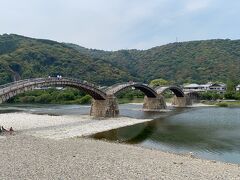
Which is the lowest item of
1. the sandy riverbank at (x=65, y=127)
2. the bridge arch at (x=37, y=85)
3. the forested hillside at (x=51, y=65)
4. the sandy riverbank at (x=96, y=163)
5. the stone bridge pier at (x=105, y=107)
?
the sandy riverbank at (x=96, y=163)

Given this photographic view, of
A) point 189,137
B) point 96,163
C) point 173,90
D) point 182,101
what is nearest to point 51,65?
point 182,101

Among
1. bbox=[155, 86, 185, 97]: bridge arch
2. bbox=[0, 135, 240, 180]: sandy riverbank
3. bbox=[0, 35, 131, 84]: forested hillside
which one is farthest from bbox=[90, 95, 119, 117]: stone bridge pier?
bbox=[0, 35, 131, 84]: forested hillside

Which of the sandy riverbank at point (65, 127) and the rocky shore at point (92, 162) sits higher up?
the sandy riverbank at point (65, 127)

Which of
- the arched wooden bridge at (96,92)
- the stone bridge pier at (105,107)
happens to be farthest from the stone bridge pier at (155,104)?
the stone bridge pier at (105,107)

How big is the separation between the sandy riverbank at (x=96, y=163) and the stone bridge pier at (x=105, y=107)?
24.2 m

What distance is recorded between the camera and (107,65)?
168 metres

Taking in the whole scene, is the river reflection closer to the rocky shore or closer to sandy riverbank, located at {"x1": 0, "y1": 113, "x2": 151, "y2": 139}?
sandy riverbank, located at {"x1": 0, "y1": 113, "x2": 151, "y2": 139}

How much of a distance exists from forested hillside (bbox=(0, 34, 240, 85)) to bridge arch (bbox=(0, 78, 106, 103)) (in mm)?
77950

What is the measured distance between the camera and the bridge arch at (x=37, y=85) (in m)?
36.7

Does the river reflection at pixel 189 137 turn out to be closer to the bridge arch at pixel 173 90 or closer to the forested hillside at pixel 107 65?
the bridge arch at pixel 173 90

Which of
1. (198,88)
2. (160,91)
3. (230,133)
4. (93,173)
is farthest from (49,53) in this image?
(93,173)

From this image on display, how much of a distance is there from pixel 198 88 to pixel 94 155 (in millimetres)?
101548

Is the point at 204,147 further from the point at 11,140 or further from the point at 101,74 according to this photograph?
the point at 101,74

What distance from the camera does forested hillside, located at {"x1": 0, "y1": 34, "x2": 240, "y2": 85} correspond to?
140m
